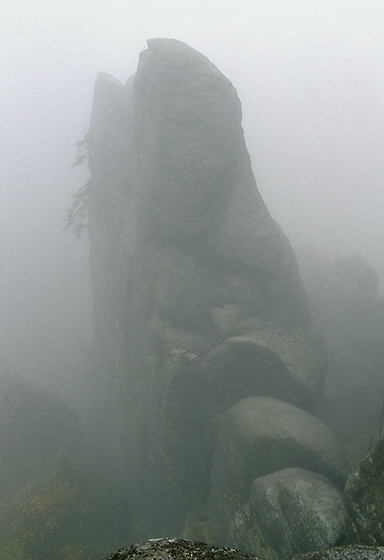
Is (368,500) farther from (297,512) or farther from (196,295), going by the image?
(196,295)

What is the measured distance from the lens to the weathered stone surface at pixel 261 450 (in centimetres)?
1158

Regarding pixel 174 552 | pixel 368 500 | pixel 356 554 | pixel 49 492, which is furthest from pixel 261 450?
pixel 49 492

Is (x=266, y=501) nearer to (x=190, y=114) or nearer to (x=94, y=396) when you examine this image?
(x=190, y=114)

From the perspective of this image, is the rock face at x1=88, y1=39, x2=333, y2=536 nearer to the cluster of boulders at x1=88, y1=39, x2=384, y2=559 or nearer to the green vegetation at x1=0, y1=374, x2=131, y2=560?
the cluster of boulders at x1=88, y1=39, x2=384, y2=559

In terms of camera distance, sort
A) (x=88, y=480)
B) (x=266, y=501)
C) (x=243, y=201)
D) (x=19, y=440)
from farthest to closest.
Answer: (x=19, y=440)
(x=88, y=480)
(x=243, y=201)
(x=266, y=501)

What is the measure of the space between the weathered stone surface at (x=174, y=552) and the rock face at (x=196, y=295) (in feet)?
35.7

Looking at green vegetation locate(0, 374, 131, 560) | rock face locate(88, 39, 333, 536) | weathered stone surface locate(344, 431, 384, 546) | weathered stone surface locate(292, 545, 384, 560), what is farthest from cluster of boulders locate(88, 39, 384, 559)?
weathered stone surface locate(292, 545, 384, 560)

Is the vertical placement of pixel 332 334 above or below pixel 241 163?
below

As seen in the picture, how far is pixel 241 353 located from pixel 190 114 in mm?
10563

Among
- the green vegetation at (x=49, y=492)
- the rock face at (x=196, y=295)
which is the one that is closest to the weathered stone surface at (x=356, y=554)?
the rock face at (x=196, y=295)

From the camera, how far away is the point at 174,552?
3.04 m

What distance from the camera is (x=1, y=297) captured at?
60.0m

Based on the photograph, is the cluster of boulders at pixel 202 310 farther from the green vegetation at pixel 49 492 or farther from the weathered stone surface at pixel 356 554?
the weathered stone surface at pixel 356 554

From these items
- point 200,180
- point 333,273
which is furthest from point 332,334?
point 200,180
